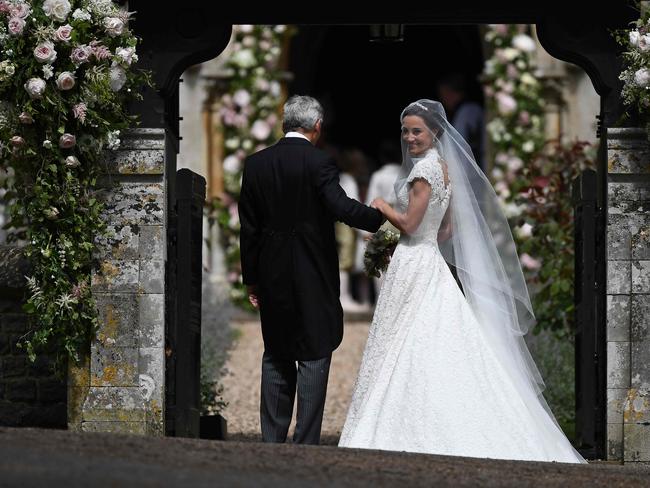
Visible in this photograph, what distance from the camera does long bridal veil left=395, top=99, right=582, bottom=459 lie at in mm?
7969

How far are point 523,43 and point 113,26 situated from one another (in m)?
8.62

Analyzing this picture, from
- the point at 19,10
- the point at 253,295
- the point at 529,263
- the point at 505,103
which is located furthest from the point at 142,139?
the point at 505,103

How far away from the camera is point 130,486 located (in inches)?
217

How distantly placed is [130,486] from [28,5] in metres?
3.20

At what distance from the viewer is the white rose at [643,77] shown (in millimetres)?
7781

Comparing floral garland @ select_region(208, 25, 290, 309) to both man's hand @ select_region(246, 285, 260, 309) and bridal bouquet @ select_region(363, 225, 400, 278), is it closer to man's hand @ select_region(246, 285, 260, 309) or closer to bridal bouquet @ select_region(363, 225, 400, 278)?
bridal bouquet @ select_region(363, 225, 400, 278)

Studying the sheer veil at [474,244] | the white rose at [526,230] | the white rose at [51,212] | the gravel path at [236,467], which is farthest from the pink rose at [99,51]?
the white rose at [526,230]

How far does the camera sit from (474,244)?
8.11 m

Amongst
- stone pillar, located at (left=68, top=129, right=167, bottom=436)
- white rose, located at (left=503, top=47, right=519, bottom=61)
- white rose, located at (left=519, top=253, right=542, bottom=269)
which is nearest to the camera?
stone pillar, located at (left=68, top=129, right=167, bottom=436)

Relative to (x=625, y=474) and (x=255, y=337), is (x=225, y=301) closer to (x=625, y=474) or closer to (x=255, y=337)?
(x=255, y=337)

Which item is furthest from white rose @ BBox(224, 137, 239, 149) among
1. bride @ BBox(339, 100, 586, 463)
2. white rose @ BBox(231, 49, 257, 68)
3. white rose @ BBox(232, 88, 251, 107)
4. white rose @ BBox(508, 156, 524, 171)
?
bride @ BBox(339, 100, 586, 463)

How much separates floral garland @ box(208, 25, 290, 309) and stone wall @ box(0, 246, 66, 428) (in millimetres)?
7362

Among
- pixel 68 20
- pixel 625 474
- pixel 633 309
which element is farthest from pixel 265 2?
pixel 625 474

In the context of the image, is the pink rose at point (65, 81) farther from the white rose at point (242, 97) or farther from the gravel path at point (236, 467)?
the white rose at point (242, 97)
